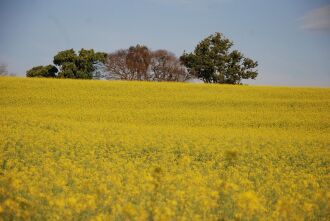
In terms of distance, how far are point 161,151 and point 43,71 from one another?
42722 millimetres

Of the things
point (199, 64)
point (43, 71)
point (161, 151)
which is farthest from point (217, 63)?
point (161, 151)

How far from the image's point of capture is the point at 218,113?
81.1 feet

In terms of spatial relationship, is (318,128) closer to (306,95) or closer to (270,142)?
(270,142)

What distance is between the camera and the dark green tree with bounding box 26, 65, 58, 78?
178 feet

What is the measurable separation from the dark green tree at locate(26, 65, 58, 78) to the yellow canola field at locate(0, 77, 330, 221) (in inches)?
904

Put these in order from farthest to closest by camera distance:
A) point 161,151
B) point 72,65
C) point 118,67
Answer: point 118,67, point 72,65, point 161,151

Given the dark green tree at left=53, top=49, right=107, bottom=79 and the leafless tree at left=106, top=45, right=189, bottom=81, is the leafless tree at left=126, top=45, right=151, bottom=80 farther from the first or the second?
the dark green tree at left=53, top=49, right=107, bottom=79

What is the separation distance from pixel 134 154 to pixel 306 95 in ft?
65.4

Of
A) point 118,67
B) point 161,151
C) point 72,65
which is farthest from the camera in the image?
point 118,67

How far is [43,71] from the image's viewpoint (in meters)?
54.3

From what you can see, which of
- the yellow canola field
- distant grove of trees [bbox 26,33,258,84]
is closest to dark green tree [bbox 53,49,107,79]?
distant grove of trees [bbox 26,33,258,84]

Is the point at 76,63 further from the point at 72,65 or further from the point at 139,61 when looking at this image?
the point at 139,61

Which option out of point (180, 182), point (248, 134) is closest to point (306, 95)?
point (248, 134)

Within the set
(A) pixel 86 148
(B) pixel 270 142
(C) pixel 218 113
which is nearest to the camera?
(A) pixel 86 148
